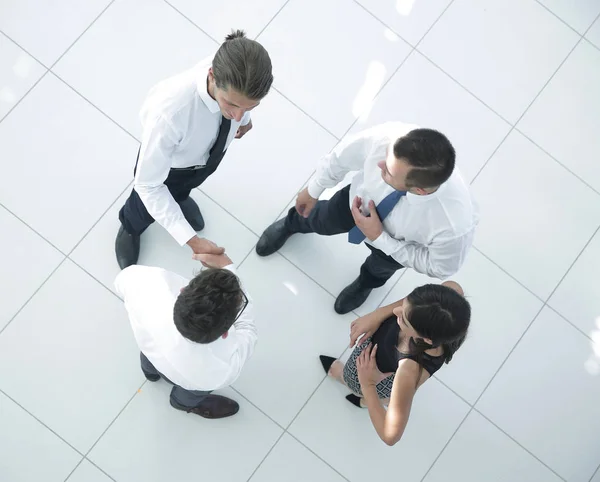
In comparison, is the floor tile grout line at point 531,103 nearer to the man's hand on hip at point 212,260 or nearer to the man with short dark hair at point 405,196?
the man with short dark hair at point 405,196

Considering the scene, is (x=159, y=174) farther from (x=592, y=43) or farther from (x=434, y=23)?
(x=592, y=43)

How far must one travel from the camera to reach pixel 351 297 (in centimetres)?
289

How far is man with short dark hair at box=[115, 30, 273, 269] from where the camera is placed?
1817 mm

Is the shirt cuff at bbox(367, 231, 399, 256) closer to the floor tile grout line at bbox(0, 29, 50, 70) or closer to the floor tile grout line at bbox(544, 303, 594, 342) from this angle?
the floor tile grout line at bbox(544, 303, 594, 342)

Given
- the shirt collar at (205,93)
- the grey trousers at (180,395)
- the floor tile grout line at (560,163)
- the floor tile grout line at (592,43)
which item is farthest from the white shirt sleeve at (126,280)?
the floor tile grout line at (592,43)

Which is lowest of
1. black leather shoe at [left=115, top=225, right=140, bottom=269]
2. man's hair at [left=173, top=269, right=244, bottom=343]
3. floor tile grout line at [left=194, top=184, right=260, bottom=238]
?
black leather shoe at [left=115, top=225, right=140, bottom=269]

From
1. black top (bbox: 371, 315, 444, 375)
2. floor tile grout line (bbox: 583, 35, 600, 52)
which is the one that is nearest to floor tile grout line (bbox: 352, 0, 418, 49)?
floor tile grout line (bbox: 583, 35, 600, 52)

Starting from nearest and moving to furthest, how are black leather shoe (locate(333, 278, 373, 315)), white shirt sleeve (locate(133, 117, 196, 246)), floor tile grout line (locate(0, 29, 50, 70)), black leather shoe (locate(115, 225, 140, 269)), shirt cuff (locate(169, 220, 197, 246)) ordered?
1. white shirt sleeve (locate(133, 117, 196, 246))
2. shirt cuff (locate(169, 220, 197, 246))
3. black leather shoe (locate(115, 225, 140, 269))
4. black leather shoe (locate(333, 278, 373, 315))
5. floor tile grout line (locate(0, 29, 50, 70))

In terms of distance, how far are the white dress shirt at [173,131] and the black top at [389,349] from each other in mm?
844

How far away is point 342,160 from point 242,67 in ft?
1.87

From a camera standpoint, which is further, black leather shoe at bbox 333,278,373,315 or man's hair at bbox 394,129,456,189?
black leather shoe at bbox 333,278,373,315

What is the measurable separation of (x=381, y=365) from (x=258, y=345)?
757 mm

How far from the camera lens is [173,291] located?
1971mm

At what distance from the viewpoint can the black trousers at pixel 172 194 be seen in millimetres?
Answer: 2293
